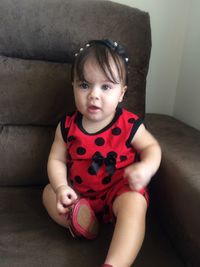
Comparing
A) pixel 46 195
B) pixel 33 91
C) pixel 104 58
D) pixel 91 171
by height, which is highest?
pixel 104 58

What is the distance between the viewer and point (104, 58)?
37.4 inches

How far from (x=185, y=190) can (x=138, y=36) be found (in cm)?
58

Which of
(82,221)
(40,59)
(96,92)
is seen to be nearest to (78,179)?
(82,221)

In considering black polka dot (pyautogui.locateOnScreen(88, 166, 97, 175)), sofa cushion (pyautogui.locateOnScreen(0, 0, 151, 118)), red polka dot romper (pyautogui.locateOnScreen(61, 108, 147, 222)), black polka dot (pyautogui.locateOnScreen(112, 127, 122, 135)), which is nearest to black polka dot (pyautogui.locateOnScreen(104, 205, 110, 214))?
red polka dot romper (pyautogui.locateOnScreen(61, 108, 147, 222))

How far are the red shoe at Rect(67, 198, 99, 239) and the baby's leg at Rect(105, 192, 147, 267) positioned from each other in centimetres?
Answer: 7

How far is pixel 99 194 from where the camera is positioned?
39.9 inches

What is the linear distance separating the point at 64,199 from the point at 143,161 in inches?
9.9

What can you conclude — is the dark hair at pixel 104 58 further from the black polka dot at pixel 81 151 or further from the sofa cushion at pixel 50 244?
the sofa cushion at pixel 50 244

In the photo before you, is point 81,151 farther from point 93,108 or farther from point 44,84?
point 44,84

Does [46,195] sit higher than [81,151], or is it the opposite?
[81,151]

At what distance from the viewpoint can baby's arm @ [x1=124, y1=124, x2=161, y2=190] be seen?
90 cm

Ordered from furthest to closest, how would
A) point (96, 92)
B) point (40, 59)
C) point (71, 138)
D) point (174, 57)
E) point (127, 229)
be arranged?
point (174, 57)
point (40, 59)
point (71, 138)
point (96, 92)
point (127, 229)

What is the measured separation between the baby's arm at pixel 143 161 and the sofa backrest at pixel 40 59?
0.94 ft

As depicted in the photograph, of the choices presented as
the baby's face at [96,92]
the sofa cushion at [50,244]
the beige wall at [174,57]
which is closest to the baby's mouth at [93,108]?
the baby's face at [96,92]
